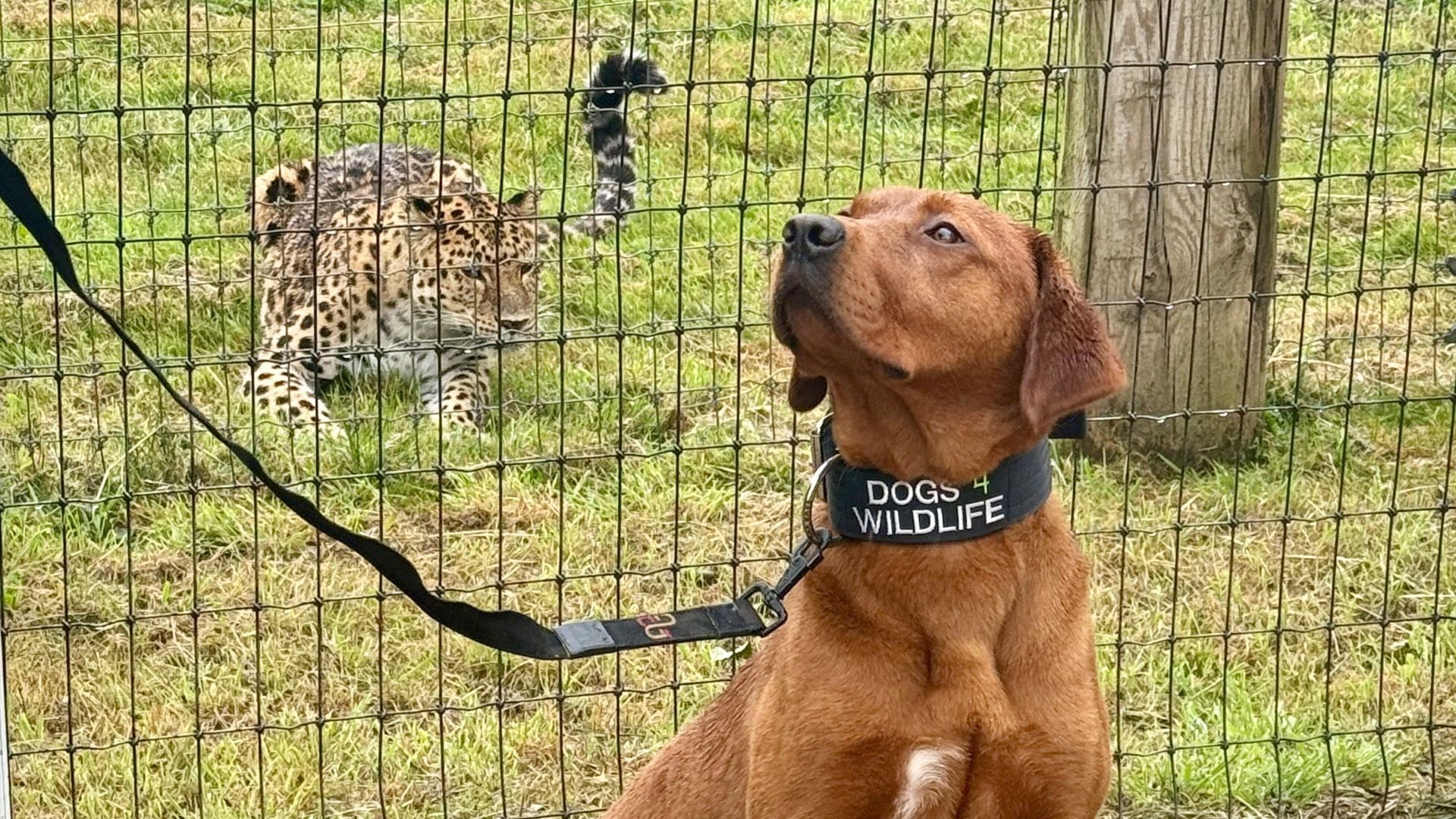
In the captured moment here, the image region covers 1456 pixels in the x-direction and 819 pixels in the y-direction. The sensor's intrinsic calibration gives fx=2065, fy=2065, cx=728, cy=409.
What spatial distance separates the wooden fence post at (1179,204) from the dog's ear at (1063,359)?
2086mm

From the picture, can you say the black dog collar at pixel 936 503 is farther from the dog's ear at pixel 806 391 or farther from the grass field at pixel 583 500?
the grass field at pixel 583 500

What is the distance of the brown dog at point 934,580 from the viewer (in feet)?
11.6

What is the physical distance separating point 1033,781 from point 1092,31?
3176 mm

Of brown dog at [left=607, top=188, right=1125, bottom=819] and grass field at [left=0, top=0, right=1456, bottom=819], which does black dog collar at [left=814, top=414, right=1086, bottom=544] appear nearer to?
brown dog at [left=607, top=188, right=1125, bottom=819]

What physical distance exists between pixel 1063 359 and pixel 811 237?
1.71ft

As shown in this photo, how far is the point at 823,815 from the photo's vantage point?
11.8ft

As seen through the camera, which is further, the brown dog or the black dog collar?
the black dog collar

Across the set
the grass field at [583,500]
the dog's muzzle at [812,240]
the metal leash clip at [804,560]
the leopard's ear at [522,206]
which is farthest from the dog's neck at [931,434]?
the leopard's ear at [522,206]

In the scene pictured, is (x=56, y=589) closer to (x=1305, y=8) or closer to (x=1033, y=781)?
(x=1033, y=781)

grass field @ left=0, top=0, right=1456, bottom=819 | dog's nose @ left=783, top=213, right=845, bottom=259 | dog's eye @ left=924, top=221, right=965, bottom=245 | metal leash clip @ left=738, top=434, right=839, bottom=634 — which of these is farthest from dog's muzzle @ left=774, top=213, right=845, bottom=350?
grass field @ left=0, top=0, right=1456, bottom=819

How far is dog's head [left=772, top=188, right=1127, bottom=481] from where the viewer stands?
11.6 ft

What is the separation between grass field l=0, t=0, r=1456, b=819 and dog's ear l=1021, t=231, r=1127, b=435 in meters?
0.77

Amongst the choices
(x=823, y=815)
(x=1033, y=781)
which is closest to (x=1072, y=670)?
(x=1033, y=781)

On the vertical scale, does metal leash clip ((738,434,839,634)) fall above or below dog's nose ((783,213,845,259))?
below
